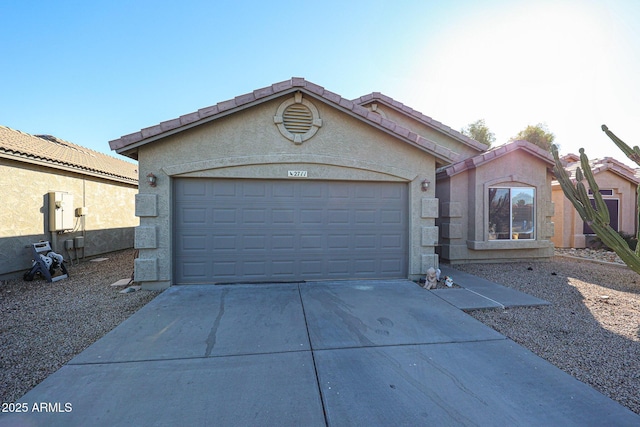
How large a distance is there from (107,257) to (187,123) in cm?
766

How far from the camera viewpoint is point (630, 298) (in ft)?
19.6

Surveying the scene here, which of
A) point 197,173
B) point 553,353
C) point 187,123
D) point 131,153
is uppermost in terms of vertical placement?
point 187,123

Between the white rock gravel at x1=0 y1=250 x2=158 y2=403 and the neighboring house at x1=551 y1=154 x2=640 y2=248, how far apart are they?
1546 centimetres

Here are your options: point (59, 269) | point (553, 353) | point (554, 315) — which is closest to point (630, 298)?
point (554, 315)

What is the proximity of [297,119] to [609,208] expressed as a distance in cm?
1422

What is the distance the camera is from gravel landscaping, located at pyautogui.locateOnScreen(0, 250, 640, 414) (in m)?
3.28

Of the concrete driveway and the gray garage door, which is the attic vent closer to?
the gray garage door

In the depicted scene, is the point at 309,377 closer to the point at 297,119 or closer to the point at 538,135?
the point at 297,119

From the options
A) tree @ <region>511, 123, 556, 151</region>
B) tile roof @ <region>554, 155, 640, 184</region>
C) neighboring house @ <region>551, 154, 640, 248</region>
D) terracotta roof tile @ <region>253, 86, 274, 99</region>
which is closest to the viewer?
terracotta roof tile @ <region>253, 86, 274, 99</region>

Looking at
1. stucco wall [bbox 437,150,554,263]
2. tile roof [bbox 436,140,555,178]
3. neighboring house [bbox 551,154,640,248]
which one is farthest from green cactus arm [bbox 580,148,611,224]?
neighboring house [bbox 551,154,640,248]

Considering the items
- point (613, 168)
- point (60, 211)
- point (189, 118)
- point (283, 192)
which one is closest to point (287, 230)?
point (283, 192)

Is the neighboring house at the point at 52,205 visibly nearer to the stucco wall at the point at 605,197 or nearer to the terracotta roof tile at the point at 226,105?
the terracotta roof tile at the point at 226,105

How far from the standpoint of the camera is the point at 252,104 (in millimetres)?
6309

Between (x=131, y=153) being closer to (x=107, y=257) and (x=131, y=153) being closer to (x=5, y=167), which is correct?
(x=5, y=167)
